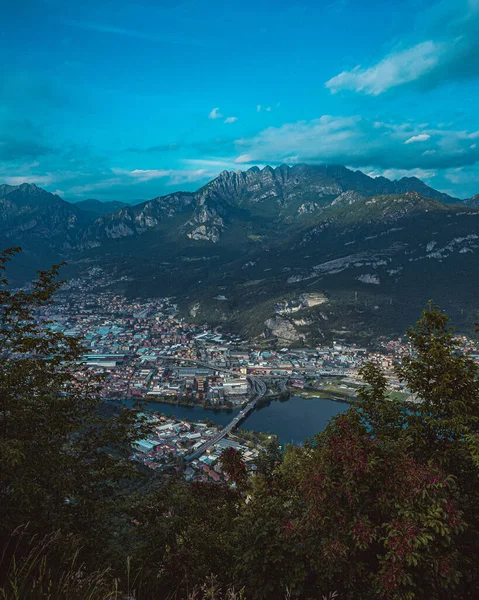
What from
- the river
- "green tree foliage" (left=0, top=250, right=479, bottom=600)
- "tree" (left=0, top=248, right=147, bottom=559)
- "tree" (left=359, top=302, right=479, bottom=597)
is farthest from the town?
"tree" (left=359, top=302, right=479, bottom=597)

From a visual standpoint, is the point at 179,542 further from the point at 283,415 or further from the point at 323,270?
the point at 323,270

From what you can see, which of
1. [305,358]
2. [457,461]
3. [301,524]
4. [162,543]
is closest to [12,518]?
[162,543]

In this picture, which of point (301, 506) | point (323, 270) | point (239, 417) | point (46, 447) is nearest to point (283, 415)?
point (239, 417)

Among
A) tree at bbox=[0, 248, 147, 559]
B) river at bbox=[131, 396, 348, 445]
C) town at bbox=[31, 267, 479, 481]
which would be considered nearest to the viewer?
tree at bbox=[0, 248, 147, 559]

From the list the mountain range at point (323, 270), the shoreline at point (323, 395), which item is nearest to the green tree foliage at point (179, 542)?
the shoreline at point (323, 395)

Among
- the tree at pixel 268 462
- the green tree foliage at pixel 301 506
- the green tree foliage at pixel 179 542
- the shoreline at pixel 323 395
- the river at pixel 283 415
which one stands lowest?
the shoreline at pixel 323 395

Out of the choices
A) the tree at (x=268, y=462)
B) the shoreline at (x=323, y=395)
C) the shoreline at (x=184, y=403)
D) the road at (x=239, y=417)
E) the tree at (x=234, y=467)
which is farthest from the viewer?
the shoreline at (x=323, y=395)

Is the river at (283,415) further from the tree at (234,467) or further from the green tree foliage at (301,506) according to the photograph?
the green tree foliage at (301,506)

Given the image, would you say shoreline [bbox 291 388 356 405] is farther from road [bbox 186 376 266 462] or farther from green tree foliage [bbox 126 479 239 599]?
green tree foliage [bbox 126 479 239 599]
